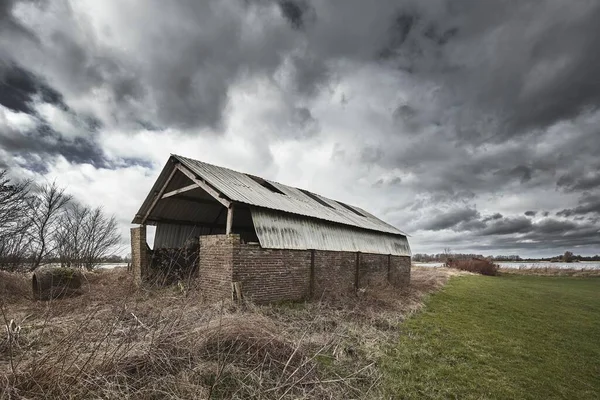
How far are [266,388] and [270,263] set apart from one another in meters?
6.04

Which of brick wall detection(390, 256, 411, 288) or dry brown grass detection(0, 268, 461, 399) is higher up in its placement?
brick wall detection(390, 256, 411, 288)

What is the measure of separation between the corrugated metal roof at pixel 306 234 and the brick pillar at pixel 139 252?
17.9 ft

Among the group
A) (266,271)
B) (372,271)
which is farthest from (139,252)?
(372,271)

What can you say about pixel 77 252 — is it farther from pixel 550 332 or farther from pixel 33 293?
pixel 550 332

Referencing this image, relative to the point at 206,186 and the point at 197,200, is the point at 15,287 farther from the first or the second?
the point at 206,186

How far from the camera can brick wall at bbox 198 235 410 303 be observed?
30.8 ft

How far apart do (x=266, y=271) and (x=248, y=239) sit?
6.65 meters

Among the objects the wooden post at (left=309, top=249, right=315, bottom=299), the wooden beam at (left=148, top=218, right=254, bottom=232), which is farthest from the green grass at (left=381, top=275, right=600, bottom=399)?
the wooden beam at (left=148, top=218, right=254, bottom=232)

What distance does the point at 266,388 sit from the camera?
4.25 meters

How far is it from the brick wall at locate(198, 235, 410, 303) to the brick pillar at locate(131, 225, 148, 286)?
376 cm

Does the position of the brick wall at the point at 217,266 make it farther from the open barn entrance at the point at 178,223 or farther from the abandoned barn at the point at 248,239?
the open barn entrance at the point at 178,223

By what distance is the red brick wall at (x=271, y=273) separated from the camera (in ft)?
31.1

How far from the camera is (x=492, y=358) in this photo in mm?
7137

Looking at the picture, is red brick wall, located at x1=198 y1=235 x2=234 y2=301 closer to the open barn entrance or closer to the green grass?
the open barn entrance
